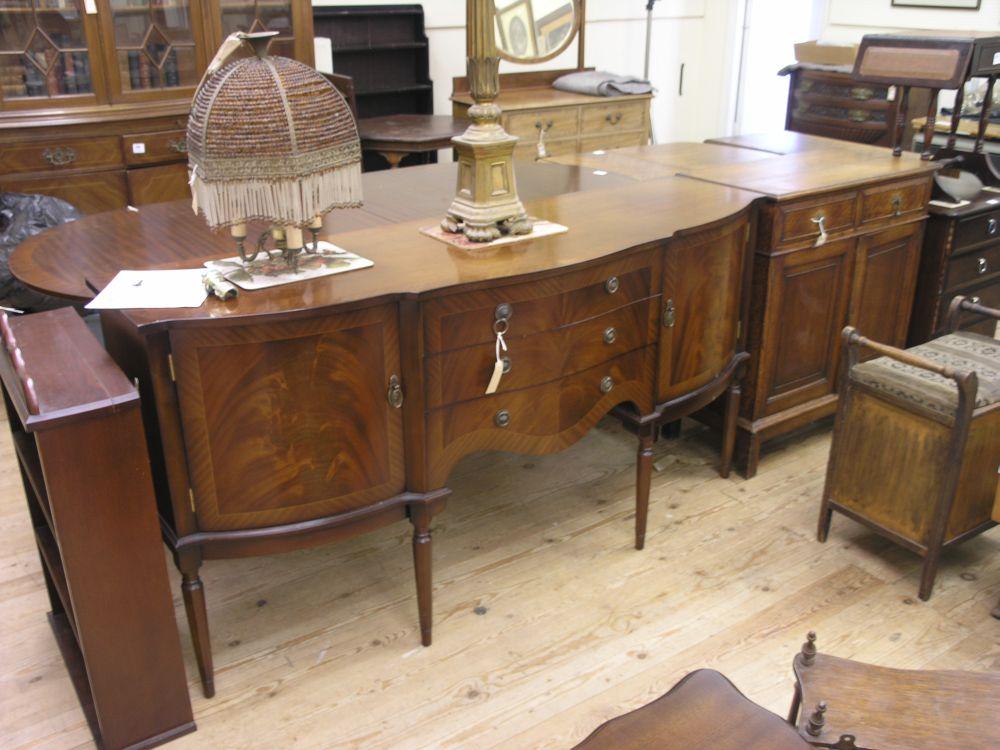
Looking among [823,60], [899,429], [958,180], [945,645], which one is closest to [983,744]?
[945,645]

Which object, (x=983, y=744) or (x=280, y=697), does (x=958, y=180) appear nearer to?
(x=983, y=744)

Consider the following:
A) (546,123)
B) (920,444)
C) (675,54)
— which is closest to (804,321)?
(920,444)

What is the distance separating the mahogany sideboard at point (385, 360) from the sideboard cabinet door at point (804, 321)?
348mm

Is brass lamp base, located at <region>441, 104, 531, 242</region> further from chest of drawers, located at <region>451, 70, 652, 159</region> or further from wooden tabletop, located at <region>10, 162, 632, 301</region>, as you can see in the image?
chest of drawers, located at <region>451, 70, 652, 159</region>

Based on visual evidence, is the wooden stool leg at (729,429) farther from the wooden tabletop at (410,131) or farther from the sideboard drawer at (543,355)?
the wooden tabletop at (410,131)

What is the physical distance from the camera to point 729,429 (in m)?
2.85

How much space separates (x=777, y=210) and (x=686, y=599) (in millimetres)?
1125

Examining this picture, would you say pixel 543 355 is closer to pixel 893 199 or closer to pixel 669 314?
pixel 669 314

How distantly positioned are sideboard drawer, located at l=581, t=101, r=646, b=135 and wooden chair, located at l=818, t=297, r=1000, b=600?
9.55 feet

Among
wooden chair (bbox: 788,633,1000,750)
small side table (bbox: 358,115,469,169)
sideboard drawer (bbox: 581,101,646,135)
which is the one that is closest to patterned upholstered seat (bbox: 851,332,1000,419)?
wooden chair (bbox: 788,633,1000,750)

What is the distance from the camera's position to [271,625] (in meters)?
2.27

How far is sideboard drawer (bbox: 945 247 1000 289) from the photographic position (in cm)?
320

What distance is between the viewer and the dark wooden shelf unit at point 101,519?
166 centimetres

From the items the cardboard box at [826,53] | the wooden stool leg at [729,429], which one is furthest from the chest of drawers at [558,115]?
the wooden stool leg at [729,429]
